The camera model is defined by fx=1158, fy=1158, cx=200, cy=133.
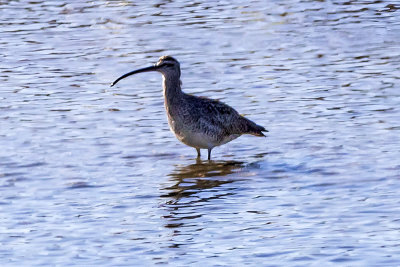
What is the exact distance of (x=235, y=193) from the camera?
1330 centimetres

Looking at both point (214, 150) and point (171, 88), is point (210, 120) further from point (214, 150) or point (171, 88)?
point (214, 150)

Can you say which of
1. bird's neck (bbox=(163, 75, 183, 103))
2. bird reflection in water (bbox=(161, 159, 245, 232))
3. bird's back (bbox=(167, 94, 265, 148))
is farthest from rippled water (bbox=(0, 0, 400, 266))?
bird's neck (bbox=(163, 75, 183, 103))

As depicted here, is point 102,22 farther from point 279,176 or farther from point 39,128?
point 279,176

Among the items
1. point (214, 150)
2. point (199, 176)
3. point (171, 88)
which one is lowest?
point (214, 150)

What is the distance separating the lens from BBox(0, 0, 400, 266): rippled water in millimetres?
11266

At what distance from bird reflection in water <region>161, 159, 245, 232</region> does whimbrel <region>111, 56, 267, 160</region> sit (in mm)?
353

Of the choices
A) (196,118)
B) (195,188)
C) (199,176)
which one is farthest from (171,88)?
(195,188)

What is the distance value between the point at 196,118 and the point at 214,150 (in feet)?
4.35

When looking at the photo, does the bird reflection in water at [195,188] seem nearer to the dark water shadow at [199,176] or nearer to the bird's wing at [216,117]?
the dark water shadow at [199,176]

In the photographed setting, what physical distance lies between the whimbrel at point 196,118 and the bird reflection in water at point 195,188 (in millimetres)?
353

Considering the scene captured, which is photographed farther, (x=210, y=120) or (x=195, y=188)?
(x=210, y=120)

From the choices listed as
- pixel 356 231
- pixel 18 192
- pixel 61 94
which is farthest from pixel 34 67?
pixel 356 231

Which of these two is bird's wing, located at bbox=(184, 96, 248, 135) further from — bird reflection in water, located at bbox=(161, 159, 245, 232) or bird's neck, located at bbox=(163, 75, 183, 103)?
bird reflection in water, located at bbox=(161, 159, 245, 232)

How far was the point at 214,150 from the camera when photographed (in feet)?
53.4
